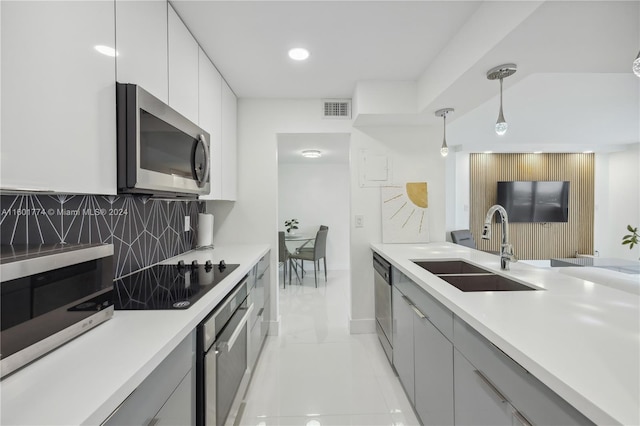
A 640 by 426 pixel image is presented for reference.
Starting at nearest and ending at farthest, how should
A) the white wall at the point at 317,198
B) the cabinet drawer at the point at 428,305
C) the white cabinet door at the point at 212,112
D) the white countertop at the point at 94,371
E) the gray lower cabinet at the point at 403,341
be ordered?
the white countertop at the point at 94,371
the cabinet drawer at the point at 428,305
the gray lower cabinet at the point at 403,341
the white cabinet door at the point at 212,112
the white wall at the point at 317,198

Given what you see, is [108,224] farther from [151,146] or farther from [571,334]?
[571,334]

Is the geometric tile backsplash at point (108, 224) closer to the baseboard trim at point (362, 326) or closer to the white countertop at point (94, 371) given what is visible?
the white countertop at point (94, 371)

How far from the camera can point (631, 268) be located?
3404mm

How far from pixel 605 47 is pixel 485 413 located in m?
1.78

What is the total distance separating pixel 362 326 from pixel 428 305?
167 centimetres

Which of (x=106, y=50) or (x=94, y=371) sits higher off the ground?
(x=106, y=50)

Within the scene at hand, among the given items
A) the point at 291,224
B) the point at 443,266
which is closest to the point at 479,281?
the point at 443,266

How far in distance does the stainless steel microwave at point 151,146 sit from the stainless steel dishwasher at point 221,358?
0.61 metres

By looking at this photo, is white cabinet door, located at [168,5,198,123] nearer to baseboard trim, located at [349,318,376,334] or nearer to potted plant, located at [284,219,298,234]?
baseboard trim, located at [349,318,376,334]

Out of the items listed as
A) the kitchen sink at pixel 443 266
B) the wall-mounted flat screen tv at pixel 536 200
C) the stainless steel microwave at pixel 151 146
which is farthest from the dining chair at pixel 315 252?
the wall-mounted flat screen tv at pixel 536 200

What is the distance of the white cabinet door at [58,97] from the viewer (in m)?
0.72

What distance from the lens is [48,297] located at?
2.51 ft

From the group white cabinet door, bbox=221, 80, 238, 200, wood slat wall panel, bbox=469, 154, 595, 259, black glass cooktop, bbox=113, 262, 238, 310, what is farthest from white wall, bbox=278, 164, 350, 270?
black glass cooktop, bbox=113, 262, 238, 310

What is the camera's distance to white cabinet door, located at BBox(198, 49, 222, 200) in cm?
205
